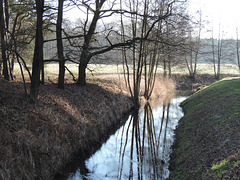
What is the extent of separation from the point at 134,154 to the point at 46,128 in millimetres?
3542

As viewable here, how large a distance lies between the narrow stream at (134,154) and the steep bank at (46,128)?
2.26 feet

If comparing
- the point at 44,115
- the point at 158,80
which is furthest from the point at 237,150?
the point at 158,80

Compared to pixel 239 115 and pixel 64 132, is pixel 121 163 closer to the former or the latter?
pixel 64 132

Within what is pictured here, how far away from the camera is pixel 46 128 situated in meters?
7.21

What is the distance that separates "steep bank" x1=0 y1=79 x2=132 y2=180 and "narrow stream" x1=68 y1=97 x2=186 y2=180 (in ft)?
2.26

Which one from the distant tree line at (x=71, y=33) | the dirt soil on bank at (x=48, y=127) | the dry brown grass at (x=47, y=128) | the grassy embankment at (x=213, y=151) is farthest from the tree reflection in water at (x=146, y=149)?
the distant tree line at (x=71, y=33)

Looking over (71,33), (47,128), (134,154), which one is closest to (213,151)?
(134,154)

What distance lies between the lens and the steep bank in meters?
5.50

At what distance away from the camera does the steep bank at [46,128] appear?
5.50m

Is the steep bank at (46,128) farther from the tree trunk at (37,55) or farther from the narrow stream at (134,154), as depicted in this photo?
the narrow stream at (134,154)

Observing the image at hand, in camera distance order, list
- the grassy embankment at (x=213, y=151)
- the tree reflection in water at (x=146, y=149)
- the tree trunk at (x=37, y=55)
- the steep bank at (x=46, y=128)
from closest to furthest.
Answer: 1. the grassy embankment at (x=213, y=151)
2. the steep bank at (x=46, y=128)
3. the tree reflection in water at (x=146, y=149)
4. the tree trunk at (x=37, y=55)

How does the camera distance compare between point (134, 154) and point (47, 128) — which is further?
point (134, 154)

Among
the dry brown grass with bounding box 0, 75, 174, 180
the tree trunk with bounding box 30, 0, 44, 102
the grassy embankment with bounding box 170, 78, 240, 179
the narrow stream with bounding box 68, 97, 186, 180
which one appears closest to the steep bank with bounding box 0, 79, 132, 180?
the dry brown grass with bounding box 0, 75, 174, 180

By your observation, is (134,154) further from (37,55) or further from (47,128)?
(37,55)
